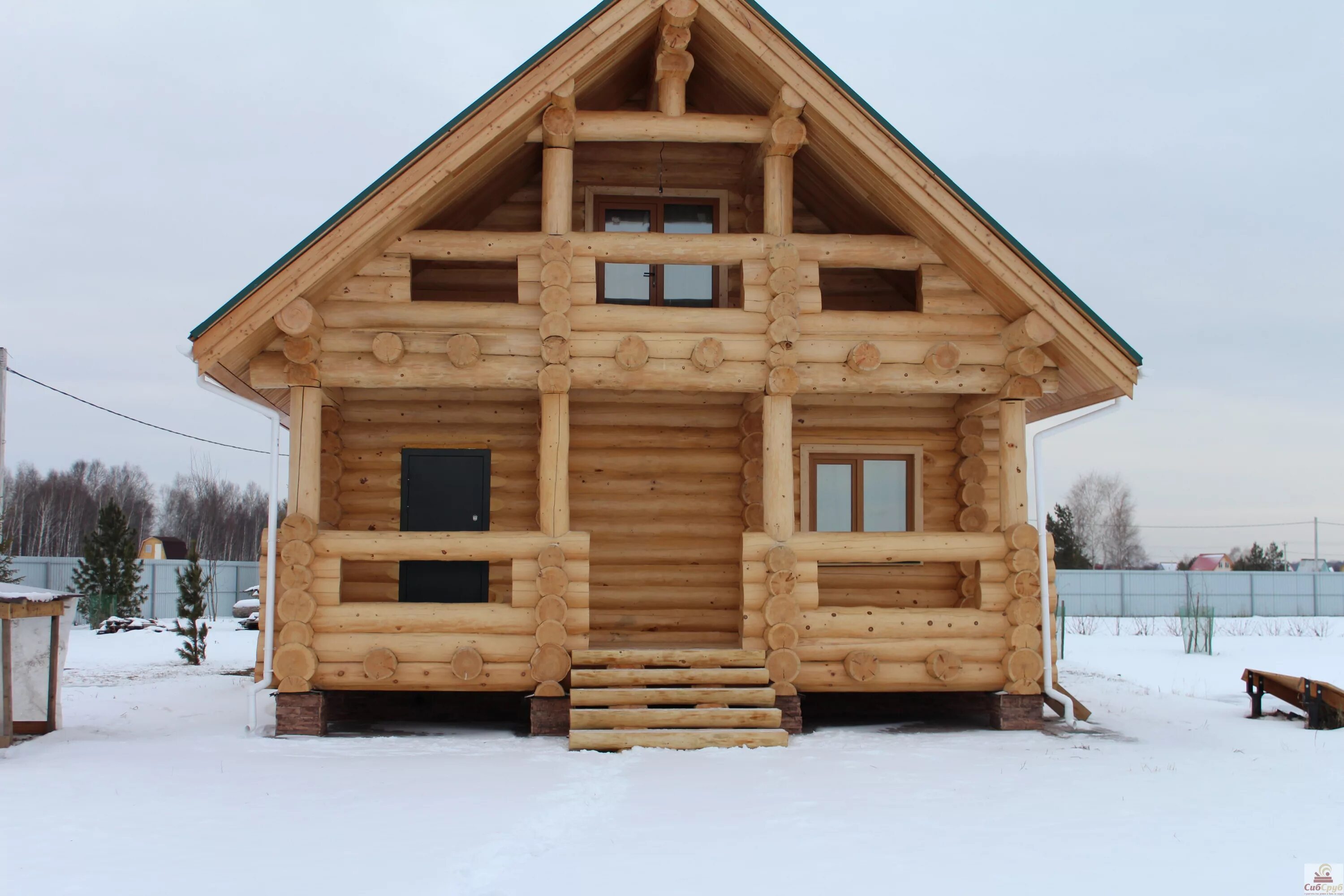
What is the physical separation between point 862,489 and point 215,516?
68.0m

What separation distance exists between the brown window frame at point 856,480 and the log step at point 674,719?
3.48 meters

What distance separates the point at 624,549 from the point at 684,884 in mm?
7430

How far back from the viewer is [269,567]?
35.3 feet

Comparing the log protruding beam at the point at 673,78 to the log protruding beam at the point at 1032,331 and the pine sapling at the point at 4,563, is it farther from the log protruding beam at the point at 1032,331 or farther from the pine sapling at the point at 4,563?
the pine sapling at the point at 4,563

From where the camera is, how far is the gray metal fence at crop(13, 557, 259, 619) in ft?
113

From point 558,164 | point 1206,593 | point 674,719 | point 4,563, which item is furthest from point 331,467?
point 1206,593

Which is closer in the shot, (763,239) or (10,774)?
(10,774)

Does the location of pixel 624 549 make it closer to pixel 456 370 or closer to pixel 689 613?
pixel 689 613

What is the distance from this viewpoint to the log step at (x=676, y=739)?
9.62m

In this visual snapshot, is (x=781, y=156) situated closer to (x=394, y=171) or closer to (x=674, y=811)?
(x=394, y=171)

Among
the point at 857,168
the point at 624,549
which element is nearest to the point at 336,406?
the point at 624,549

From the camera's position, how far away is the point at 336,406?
1212 centimetres

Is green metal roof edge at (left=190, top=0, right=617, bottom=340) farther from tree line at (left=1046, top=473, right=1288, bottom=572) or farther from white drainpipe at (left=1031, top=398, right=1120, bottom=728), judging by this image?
tree line at (left=1046, top=473, right=1288, bottom=572)

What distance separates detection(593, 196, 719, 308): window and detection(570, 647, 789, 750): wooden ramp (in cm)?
417
